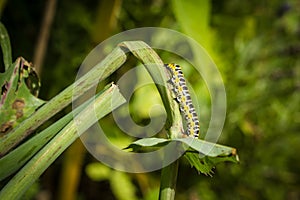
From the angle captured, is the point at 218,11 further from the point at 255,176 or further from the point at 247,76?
the point at 255,176

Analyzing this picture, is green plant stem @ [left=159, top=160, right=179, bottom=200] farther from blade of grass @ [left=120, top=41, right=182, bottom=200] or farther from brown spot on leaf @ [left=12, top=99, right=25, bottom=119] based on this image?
brown spot on leaf @ [left=12, top=99, right=25, bottom=119]

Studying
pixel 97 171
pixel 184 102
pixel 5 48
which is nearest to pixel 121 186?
pixel 97 171

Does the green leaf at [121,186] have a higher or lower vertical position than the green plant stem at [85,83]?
lower

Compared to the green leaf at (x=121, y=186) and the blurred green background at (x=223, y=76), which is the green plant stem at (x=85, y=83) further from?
the green leaf at (x=121, y=186)

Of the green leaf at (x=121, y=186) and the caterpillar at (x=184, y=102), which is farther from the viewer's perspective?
the green leaf at (x=121, y=186)

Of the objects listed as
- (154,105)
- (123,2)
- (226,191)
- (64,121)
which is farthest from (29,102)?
(226,191)

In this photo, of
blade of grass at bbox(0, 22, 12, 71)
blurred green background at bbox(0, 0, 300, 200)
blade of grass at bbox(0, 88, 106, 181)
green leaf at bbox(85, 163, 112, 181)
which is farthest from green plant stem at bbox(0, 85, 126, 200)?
green leaf at bbox(85, 163, 112, 181)

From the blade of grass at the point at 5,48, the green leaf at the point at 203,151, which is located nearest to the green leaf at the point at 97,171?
the blade of grass at the point at 5,48

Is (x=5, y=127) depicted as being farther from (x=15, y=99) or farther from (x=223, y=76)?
(x=223, y=76)
